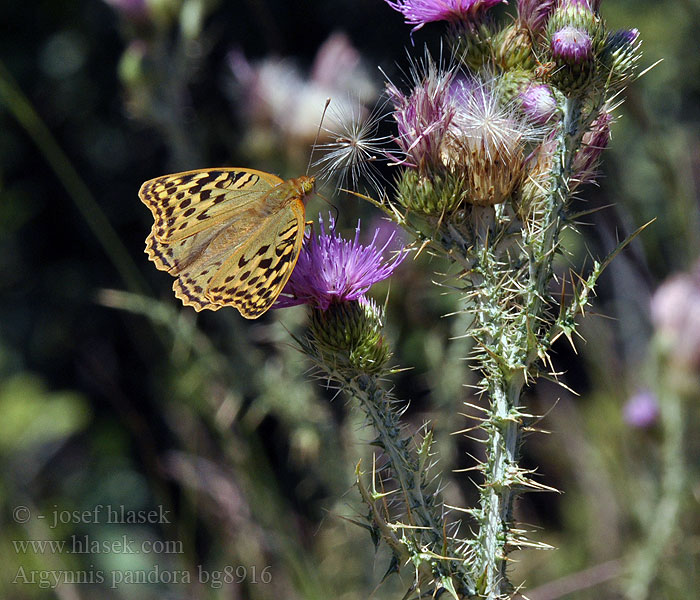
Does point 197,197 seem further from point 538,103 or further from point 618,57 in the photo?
point 618,57

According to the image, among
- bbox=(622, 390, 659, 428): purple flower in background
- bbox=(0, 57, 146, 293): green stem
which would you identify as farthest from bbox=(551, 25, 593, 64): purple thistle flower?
bbox=(622, 390, 659, 428): purple flower in background

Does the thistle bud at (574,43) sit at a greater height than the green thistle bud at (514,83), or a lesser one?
greater

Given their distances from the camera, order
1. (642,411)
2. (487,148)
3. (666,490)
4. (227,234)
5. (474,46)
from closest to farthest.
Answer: (487,148)
(474,46)
(227,234)
(666,490)
(642,411)

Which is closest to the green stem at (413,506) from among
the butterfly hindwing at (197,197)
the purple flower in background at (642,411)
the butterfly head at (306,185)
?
the butterfly head at (306,185)

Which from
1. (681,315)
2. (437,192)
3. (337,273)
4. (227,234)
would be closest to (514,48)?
(437,192)

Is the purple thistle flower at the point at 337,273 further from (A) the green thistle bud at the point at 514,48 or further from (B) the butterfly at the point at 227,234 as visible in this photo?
(A) the green thistle bud at the point at 514,48

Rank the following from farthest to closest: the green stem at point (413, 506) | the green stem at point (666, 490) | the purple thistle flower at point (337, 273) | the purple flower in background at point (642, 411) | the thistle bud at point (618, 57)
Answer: the purple flower in background at point (642, 411), the green stem at point (666, 490), the purple thistle flower at point (337, 273), the thistle bud at point (618, 57), the green stem at point (413, 506)
